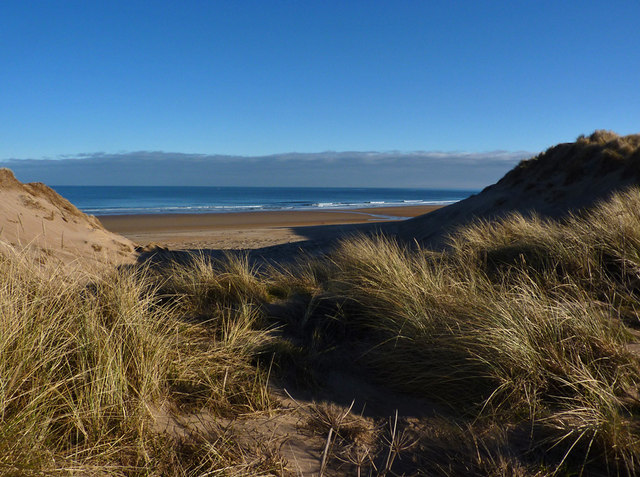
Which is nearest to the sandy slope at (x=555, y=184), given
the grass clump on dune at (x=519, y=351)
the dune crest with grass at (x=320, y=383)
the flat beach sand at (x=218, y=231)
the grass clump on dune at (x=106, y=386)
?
the flat beach sand at (x=218, y=231)

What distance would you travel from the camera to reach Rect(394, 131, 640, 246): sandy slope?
11578 mm

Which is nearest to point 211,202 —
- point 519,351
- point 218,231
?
point 218,231

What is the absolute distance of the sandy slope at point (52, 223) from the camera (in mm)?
7434

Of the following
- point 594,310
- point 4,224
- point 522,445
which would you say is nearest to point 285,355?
point 522,445

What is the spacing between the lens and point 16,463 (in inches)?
66.6

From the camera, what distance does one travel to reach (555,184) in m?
13.4

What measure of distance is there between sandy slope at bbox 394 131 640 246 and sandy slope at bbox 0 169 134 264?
779cm

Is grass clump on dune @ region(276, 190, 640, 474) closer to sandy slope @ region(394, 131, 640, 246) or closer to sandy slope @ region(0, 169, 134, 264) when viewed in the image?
sandy slope @ region(0, 169, 134, 264)

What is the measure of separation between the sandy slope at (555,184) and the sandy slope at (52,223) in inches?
307

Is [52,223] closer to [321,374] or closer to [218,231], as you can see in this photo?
[321,374]

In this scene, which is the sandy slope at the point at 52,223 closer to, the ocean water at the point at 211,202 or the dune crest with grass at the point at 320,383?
the dune crest with grass at the point at 320,383

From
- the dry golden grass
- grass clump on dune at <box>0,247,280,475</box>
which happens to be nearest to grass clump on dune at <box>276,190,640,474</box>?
the dry golden grass

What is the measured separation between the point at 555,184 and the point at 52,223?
13.6 metres

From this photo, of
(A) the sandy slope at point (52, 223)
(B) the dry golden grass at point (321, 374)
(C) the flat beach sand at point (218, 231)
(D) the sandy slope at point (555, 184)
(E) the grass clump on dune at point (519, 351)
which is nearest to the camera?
(B) the dry golden grass at point (321, 374)
